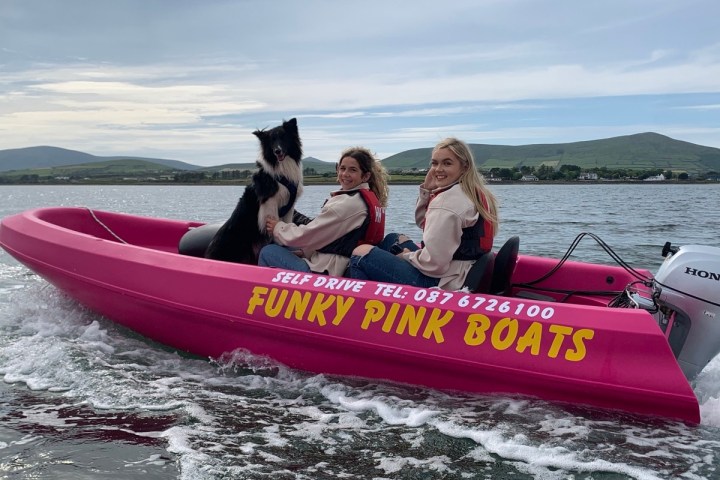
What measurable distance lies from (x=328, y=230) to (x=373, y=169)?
63 cm

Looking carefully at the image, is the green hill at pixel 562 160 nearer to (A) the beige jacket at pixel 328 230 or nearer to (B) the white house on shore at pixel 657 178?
(B) the white house on shore at pixel 657 178

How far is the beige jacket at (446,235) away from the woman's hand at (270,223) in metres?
1.34

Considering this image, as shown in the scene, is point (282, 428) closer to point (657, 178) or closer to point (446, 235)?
point (446, 235)

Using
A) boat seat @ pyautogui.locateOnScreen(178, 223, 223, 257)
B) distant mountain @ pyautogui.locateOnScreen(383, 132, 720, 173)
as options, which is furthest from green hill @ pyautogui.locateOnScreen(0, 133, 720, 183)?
boat seat @ pyautogui.locateOnScreen(178, 223, 223, 257)

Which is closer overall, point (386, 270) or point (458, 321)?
point (458, 321)

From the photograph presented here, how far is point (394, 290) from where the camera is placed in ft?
15.9

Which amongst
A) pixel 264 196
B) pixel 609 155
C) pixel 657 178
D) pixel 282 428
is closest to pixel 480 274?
pixel 282 428

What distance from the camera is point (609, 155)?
354 feet

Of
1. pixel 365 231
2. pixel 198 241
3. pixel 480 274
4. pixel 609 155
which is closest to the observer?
pixel 480 274

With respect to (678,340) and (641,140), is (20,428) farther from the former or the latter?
(641,140)

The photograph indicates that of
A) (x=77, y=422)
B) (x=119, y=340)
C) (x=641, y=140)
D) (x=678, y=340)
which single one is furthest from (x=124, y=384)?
(x=641, y=140)

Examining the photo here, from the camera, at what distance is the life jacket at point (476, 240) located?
480 cm

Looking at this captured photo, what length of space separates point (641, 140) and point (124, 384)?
414ft

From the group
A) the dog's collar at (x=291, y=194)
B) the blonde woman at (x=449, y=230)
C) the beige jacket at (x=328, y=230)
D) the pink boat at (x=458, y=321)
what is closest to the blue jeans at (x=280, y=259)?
the beige jacket at (x=328, y=230)
